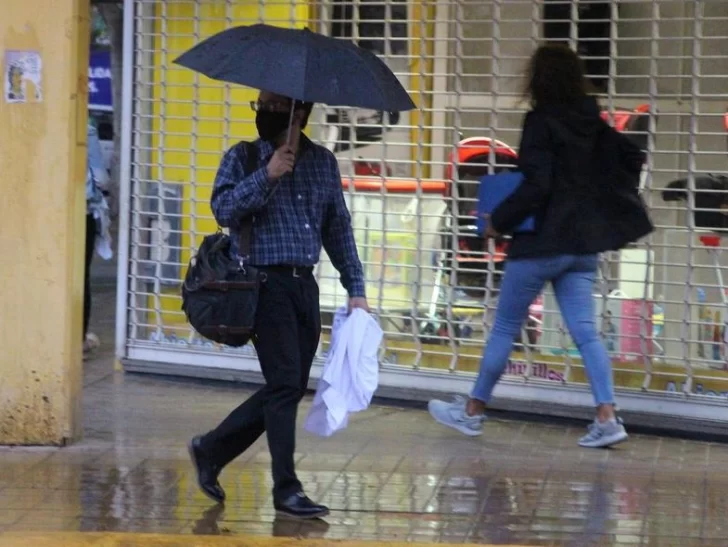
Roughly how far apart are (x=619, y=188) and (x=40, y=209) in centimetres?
278

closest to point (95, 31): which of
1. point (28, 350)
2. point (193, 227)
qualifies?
point (193, 227)

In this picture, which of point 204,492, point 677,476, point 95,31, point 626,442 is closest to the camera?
point 204,492

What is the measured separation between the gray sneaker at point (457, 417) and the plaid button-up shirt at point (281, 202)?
162 cm

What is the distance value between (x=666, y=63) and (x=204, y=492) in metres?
3.40

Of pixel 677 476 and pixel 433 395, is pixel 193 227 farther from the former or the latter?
pixel 677 476

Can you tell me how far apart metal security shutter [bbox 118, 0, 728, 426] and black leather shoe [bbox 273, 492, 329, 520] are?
90.8 inches

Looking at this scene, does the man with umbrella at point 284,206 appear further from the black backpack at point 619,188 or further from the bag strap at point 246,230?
the black backpack at point 619,188

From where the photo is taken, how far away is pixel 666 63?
23.5 ft

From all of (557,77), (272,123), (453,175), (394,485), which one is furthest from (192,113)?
(394,485)

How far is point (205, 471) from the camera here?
563cm

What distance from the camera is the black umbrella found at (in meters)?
4.88

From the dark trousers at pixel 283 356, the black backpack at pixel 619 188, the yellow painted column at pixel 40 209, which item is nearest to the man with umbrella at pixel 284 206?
the dark trousers at pixel 283 356

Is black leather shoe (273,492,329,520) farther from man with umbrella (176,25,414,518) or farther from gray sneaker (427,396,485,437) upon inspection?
gray sneaker (427,396,485,437)

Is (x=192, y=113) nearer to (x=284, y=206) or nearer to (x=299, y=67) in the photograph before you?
(x=284, y=206)
